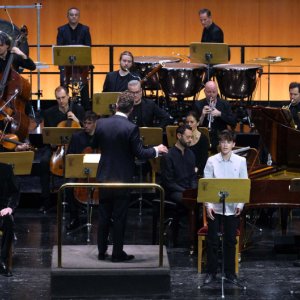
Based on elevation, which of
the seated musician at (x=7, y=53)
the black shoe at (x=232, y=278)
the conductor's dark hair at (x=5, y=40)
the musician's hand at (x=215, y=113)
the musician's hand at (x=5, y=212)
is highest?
the conductor's dark hair at (x=5, y=40)

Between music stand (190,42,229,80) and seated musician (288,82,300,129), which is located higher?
music stand (190,42,229,80)

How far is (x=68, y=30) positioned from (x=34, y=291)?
505 centimetres

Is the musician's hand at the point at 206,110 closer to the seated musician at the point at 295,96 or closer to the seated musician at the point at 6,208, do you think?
the seated musician at the point at 295,96

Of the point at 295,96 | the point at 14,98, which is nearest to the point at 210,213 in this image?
the point at 295,96

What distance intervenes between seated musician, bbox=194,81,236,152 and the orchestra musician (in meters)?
2.85

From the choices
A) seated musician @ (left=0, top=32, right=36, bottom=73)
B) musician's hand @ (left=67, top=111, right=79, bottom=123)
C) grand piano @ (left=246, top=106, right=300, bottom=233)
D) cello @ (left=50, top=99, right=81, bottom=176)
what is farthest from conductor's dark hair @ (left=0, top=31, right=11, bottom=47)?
grand piano @ (left=246, top=106, right=300, bottom=233)

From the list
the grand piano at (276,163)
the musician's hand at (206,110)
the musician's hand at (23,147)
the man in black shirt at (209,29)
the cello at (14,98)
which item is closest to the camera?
the grand piano at (276,163)

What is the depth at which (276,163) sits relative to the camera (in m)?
9.31

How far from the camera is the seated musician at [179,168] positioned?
9484 millimetres

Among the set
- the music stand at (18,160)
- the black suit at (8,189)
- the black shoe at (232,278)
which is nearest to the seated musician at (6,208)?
the black suit at (8,189)

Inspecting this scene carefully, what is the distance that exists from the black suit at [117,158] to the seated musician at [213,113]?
9.38 feet

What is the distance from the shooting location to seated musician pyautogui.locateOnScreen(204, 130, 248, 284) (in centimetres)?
825

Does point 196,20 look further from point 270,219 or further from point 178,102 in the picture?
point 270,219

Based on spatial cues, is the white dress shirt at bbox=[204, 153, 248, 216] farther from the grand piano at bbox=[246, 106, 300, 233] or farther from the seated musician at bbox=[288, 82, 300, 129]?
the seated musician at bbox=[288, 82, 300, 129]
